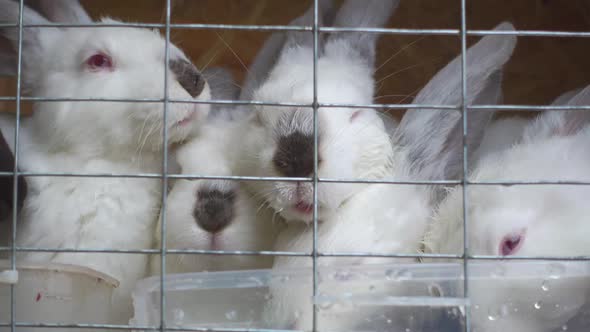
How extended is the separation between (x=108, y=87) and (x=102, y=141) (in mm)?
146

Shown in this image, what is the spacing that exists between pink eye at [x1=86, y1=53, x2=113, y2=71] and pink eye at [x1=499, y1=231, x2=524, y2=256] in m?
1.11

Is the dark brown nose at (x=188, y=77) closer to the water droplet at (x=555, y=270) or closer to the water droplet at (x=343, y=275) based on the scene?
the water droplet at (x=343, y=275)

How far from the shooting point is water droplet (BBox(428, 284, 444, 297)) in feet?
4.64

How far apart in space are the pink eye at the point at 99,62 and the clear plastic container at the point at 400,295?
74 cm

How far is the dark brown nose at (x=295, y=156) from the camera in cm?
160

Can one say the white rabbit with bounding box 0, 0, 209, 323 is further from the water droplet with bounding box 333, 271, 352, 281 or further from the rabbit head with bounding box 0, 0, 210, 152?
the water droplet with bounding box 333, 271, 352, 281

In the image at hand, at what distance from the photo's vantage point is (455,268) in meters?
1.41

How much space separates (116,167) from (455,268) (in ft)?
3.33

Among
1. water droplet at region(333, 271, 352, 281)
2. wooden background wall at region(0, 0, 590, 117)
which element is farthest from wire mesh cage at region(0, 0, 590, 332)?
wooden background wall at region(0, 0, 590, 117)

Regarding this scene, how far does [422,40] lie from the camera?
2594mm

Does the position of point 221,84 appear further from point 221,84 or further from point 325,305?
point 325,305

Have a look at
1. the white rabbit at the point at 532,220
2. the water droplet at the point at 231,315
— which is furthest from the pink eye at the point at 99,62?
the white rabbit at the point at 532,220

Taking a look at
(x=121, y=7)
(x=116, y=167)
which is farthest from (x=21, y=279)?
(x=121, y=7)

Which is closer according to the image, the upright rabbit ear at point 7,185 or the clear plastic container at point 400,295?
the clear plastic container at point 400,295
